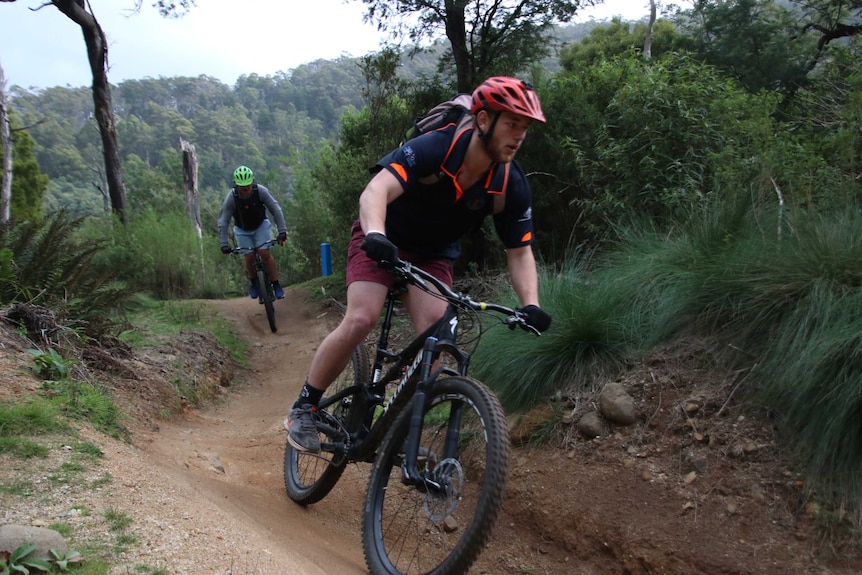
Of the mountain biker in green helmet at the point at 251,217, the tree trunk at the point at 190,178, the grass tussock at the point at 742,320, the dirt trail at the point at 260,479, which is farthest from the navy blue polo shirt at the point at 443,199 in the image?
the tree trunk at the point at 190,178

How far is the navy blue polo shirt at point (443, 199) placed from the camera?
331 centimetres

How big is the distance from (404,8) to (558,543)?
8423mm

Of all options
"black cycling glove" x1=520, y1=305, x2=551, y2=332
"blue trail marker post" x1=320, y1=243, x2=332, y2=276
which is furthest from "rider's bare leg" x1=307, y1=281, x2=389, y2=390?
"blue trail marker post" x1=320, y1=243, x2=332, y2=276

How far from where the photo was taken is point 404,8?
33.5 ft

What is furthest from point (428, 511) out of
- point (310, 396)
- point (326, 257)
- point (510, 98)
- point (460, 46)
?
point (326, 257)

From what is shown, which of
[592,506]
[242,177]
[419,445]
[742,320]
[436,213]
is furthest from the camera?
[242,177]

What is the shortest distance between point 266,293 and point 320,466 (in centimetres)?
567

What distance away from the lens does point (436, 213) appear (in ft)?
11.7

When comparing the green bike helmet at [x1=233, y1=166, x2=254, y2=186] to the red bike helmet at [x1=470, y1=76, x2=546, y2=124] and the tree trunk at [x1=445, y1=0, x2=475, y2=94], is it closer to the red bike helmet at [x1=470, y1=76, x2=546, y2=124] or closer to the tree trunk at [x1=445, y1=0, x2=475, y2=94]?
the tree trunk at [x1=445, y1=0, x2=475, y2=94]

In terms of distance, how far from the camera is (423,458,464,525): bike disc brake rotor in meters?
2.95

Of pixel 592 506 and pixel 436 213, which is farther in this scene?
pixel 592 506

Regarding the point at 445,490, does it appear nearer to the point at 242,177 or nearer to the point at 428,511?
the point at 428,511

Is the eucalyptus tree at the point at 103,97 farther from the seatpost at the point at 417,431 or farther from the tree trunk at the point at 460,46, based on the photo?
the seatpost at the point at 417,431

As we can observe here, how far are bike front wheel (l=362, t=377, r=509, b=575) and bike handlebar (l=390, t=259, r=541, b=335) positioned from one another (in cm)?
32
